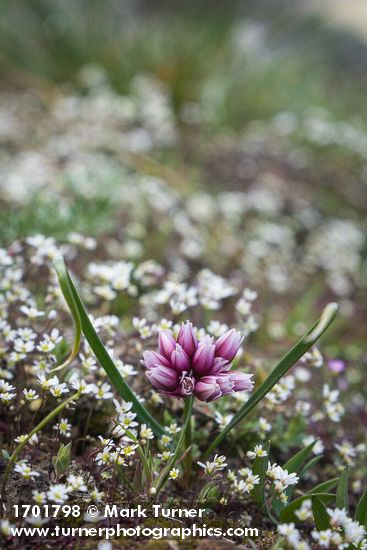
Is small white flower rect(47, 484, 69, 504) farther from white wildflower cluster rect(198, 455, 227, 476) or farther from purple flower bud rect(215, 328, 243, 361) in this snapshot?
purple flower bud rect(215, 328, 243, 361)

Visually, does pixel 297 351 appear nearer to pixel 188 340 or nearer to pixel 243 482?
pixel 188 340

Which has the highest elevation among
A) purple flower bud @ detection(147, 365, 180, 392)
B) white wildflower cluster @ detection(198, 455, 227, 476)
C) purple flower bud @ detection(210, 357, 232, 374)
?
purple flower bud @ detection(210, 357, 232, 374)

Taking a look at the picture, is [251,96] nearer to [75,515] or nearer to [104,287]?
[104,287]

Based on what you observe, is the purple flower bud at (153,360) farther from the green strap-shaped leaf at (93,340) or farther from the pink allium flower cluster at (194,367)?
the green strap-shaped leaf at (93,340)

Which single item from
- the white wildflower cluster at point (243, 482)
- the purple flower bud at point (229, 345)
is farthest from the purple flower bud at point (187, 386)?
the white wildflower cluster at point (243, 482)

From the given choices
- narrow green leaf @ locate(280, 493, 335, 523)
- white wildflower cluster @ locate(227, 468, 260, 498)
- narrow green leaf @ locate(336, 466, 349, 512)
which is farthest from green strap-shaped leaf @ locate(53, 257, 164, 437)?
narrow green leaf @ locate(336, 466, 349, 512)

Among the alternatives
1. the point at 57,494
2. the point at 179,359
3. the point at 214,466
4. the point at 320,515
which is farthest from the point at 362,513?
the point at 57,494

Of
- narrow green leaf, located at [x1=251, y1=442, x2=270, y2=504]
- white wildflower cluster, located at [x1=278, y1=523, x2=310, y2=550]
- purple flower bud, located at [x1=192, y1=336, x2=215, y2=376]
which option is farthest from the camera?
narrow green leaf, located at [x1=251, y1=442, x2=270, y2=504]
